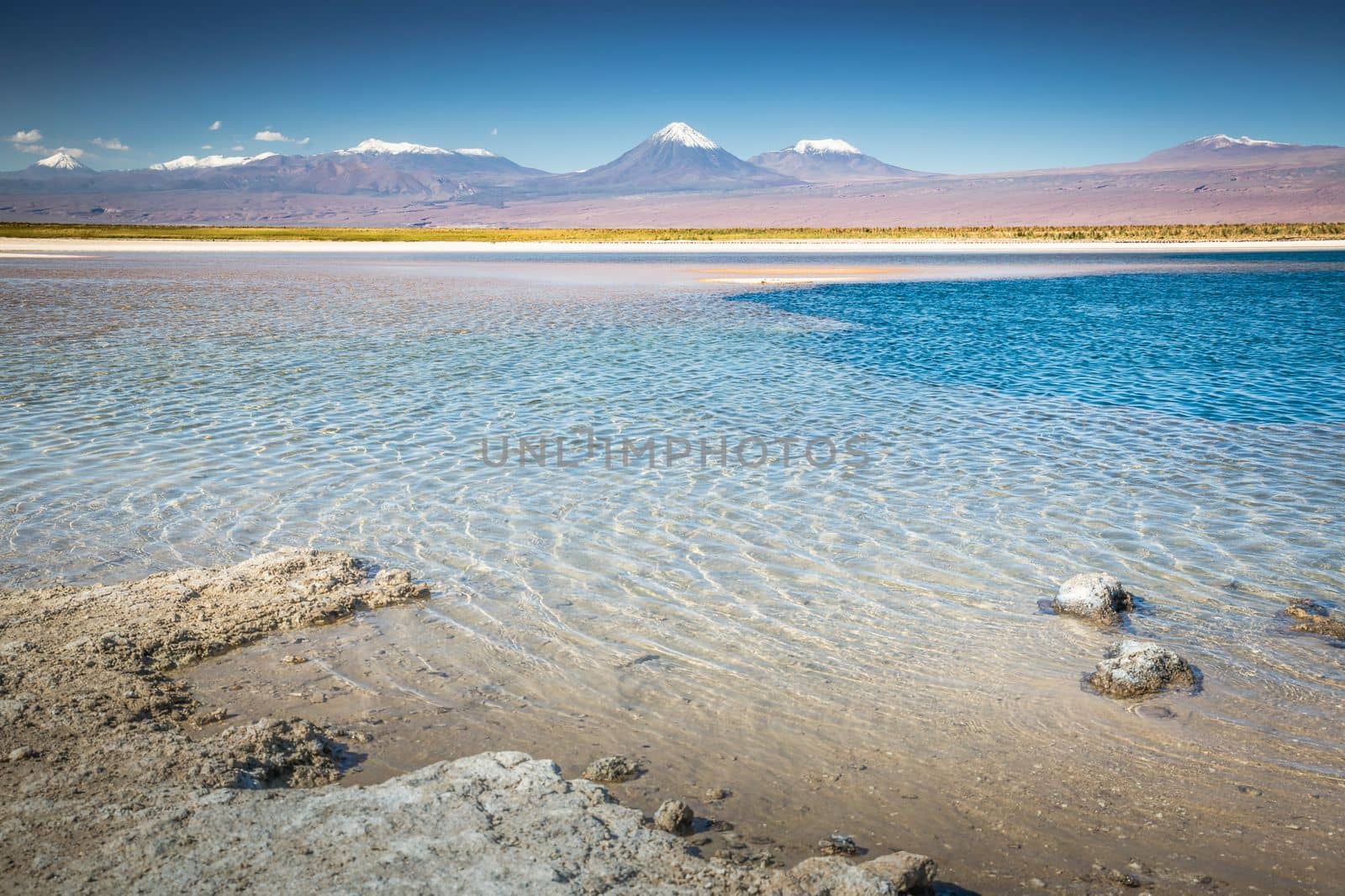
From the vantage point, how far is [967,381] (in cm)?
1580

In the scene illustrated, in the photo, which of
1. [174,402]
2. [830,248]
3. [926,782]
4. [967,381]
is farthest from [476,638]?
[830,248]

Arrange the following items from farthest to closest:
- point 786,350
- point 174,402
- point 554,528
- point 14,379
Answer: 1. point 786,350
2. point 14,379
3. point 174,402
4. point 554,528

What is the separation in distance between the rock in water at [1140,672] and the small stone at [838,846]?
7.13 ft

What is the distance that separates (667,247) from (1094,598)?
68.8 m

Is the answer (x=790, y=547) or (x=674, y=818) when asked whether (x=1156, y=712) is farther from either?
(x=790, y=547)

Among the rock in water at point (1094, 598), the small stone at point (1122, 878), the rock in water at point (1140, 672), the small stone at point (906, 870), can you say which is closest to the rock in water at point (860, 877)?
the small stone at point (906, 870)

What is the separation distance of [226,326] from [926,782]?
71.1ft

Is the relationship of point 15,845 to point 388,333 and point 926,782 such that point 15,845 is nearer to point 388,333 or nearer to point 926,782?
point 926,782

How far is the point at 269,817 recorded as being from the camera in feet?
11.8

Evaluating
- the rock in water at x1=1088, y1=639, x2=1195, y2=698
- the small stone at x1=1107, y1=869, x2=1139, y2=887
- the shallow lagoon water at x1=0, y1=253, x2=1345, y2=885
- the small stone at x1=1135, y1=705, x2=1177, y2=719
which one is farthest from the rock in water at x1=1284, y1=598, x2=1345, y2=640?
the small stone at x1=1107, y1=869, x2=1139, y2=887

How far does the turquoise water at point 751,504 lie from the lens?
5.31 meters

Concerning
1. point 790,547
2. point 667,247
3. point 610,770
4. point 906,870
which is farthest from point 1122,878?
point 667,247

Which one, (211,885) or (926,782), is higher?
(211,885)

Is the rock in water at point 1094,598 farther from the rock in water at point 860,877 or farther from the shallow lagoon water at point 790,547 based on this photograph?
the rock in water at point 860,877
